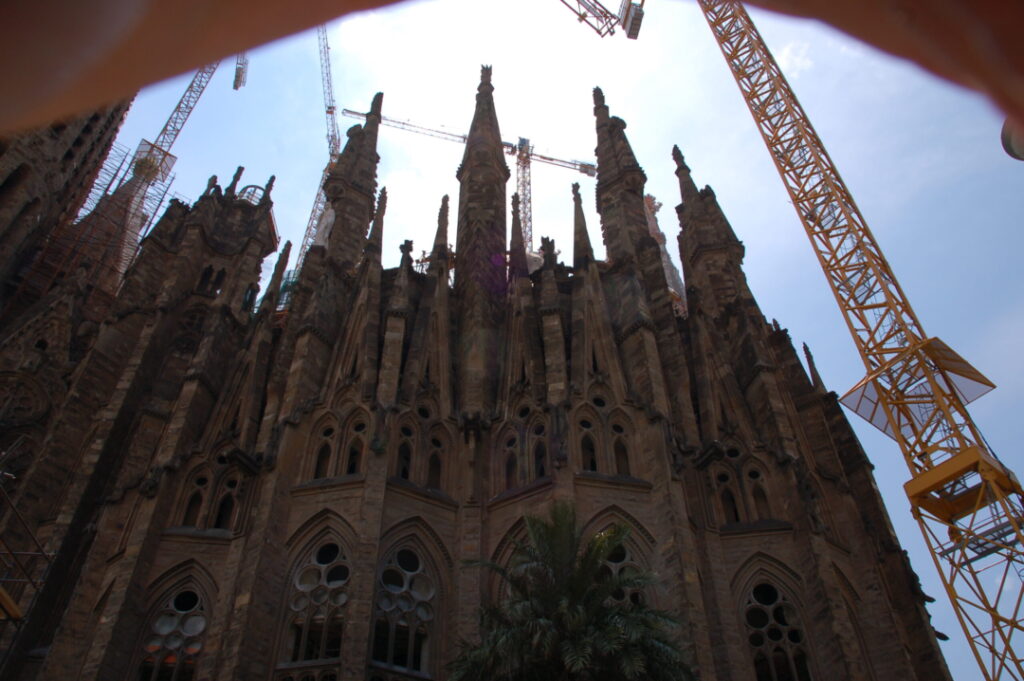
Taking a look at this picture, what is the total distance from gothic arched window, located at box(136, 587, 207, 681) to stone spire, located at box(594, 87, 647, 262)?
50.5 ft

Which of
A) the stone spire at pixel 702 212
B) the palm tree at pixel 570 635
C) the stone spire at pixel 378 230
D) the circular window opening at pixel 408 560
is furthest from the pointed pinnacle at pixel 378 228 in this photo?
the palm tree at pixel 570 635

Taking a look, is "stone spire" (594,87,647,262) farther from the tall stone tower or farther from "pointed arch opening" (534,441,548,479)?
"pointed arch opening" (534,441,548,479)

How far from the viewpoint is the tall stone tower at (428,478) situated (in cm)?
1825

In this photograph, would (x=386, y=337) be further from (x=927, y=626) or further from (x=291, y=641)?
(x=927, y=626)

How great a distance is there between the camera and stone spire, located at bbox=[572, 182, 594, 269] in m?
25.9

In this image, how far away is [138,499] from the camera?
2108 cm

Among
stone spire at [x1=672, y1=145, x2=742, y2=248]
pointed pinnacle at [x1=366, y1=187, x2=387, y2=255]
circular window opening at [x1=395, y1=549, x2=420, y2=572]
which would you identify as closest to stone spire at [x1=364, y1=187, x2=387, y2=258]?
pointed pinnacle at [x1=366, y1=187, x2=387, y2=255]

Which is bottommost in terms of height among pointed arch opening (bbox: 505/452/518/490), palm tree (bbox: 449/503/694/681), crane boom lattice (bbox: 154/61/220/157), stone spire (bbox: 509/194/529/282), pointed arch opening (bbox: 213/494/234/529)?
palm tree (bbox: 449/503/694/681)

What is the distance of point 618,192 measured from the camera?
99.1ft

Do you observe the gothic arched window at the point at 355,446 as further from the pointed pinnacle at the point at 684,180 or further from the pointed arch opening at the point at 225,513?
the pointed pinnacle at the point at 684,180

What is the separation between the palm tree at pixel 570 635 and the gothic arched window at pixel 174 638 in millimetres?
7567

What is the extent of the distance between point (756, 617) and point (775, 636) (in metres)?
0.59

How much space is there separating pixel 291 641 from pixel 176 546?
166 inches

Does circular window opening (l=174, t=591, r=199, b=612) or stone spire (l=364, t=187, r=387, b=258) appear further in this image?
stone spire (l=364, t=187, r=387, b=258)
